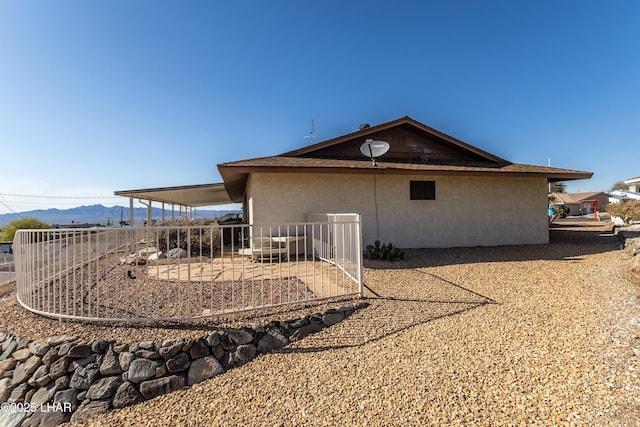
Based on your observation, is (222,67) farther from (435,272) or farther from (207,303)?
(435,272)

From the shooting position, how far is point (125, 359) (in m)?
3.23

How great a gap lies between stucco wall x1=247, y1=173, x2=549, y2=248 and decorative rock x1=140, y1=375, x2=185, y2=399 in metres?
5.67

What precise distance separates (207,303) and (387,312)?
286cm

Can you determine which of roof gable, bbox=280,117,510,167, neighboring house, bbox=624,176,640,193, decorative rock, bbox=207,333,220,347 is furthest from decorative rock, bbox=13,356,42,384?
neighboring house, bbox=624,176,640,193

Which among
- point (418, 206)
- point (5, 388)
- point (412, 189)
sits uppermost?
point (412, 189)

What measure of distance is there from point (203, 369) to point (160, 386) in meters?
0.47

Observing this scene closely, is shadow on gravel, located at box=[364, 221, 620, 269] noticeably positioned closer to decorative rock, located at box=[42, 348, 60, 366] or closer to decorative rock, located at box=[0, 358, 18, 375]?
decorative rock, located at box=[42, 348, 60, 366]

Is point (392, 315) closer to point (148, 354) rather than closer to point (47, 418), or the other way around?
point (148, 354)

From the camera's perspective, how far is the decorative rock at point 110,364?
10.4ft

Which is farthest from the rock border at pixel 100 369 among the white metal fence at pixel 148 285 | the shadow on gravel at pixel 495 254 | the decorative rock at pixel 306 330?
the shadow on gravel at pixel 495 254

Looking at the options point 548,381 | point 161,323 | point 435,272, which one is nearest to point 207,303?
point 161,323

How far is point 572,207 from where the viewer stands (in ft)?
151

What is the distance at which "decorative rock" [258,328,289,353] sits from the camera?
11.7ft

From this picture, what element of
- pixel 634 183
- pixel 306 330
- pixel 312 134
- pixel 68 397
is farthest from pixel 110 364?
pixel 634 183
